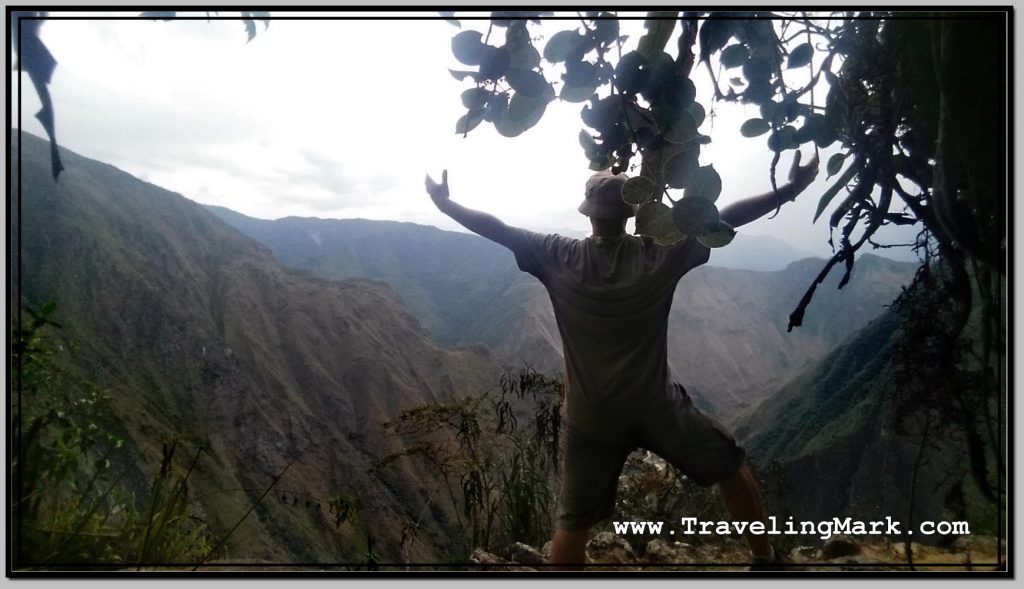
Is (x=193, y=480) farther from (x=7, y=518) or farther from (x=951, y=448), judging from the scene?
(x=951, y=448)

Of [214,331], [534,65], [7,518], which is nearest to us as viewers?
[534,65]

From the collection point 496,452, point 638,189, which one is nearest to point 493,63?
point 638,189

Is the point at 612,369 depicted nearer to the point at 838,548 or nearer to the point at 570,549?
the point at 570,549

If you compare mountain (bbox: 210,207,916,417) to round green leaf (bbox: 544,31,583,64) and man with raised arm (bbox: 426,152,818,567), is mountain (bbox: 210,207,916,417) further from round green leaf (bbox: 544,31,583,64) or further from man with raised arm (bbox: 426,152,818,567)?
round green leaf (bbox: 544,31,583,64)

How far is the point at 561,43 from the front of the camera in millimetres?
787

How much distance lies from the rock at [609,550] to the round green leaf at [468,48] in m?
1.12

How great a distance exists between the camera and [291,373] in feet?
5.14

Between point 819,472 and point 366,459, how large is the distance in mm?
1002

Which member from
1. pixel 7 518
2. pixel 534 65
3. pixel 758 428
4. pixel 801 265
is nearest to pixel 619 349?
pixel 758 428

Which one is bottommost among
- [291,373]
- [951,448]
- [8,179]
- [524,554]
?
[524,554]

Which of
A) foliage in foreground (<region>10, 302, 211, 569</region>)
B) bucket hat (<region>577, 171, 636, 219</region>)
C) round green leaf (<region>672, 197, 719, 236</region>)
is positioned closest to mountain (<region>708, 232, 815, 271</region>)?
bucket hat (<region>577, 171, 636, 219</region>)

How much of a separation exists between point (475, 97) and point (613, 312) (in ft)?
2.19

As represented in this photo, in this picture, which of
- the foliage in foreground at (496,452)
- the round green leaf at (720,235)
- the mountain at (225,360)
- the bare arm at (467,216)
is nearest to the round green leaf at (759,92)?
the round green leaf at (720,235)

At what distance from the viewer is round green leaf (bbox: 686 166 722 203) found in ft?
2.05
